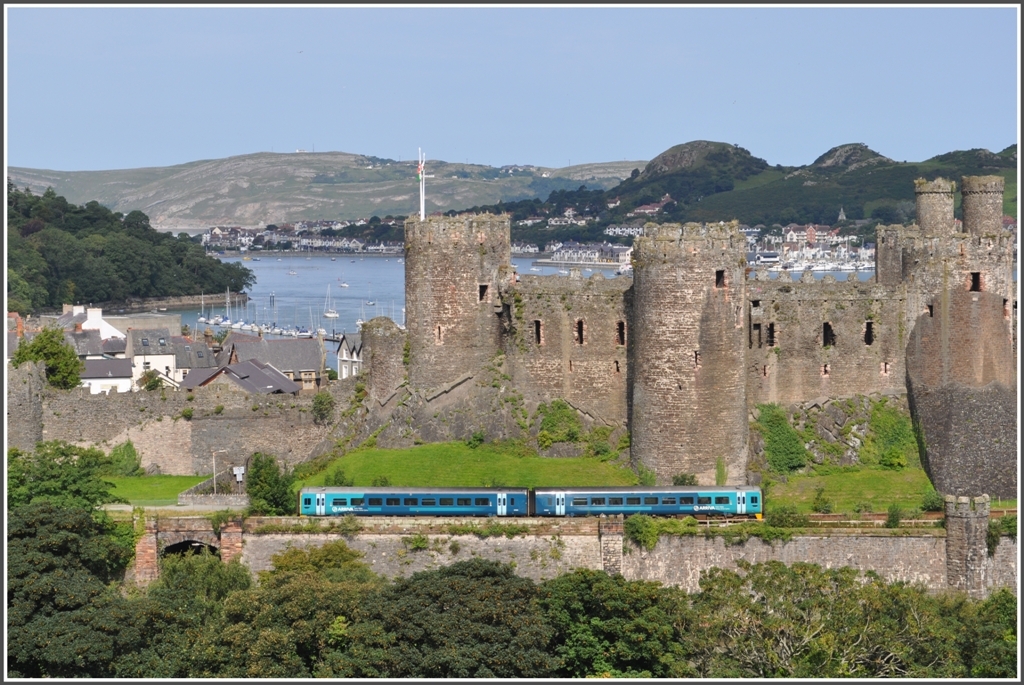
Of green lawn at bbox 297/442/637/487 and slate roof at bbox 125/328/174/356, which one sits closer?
green lawn at bbox 297/442/637/487

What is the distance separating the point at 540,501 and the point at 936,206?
16.2 m

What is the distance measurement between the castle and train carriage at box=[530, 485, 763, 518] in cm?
218

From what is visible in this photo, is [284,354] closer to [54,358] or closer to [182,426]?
[54,358]

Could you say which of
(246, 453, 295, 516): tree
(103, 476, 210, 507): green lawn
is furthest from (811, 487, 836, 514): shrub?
(103, 476, 210, 507): green lawn

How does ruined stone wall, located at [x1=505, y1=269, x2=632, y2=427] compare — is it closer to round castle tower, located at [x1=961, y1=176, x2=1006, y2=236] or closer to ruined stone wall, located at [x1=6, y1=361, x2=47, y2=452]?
round castle tower, located at [x1=961, y1=176, x2=1006, y2=236]

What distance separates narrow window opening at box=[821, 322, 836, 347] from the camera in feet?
168

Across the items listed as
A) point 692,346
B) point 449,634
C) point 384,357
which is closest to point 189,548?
point 384,357

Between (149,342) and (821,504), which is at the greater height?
(149,342)

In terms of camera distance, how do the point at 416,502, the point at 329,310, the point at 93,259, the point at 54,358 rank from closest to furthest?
the point at 416,502
the point at 54,358
the point at 93,259
the point at 329,310

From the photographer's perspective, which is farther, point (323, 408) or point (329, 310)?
point (329, 310)

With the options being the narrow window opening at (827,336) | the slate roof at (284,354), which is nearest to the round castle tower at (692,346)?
the narrow window opening at (827,336)

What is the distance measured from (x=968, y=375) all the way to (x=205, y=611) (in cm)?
2312

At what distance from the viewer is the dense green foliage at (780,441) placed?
49438 mm

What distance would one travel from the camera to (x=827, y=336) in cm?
5128
